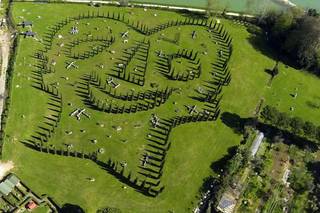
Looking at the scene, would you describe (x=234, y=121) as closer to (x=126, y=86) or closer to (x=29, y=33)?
(x=126, y=86)

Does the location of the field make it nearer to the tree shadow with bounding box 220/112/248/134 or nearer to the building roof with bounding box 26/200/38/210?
the tree shadow with bounding box 220/112/248/134

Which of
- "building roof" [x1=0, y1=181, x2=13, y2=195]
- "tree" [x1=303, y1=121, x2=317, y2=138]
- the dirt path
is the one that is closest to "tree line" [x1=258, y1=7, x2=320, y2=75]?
"tree" [x1=303, y1=121, x2=317, y2=138]

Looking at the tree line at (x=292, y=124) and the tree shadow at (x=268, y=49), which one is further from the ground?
the tree shadow at (x=268, y=49)

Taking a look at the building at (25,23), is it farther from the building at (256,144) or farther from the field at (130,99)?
the building at (256,144)

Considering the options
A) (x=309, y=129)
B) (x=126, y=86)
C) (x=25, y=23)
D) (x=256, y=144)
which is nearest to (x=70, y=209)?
(x=126, y=86)

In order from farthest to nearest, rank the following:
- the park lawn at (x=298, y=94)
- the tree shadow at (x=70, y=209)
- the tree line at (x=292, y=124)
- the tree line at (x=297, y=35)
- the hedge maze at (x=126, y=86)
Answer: the tree line at (x=297, y=35) < the park lawn at (x=298, y=94) < the tree line at (x=292, y=124) < the hedge maze at (x=126, y=86) < the tree shadow at (x=70, y=209)

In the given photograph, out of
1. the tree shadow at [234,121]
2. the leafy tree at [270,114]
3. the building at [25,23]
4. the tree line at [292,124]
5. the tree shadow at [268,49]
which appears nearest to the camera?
the tree line at [292,124]

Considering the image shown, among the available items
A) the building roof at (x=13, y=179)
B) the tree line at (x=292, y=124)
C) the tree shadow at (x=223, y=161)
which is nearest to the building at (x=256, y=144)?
the tree shadow at (x=223, y=161)
